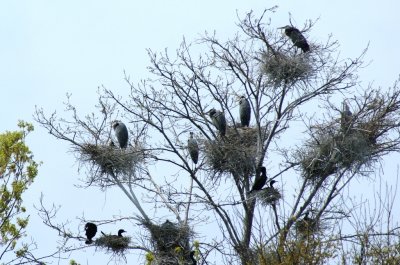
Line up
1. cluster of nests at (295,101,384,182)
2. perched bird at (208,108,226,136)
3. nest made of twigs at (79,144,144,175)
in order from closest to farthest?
cluster of nests at (295,101,384,182) < nest made of twigs at (79,144,144,175) < perched bird at (208,108,226,136)

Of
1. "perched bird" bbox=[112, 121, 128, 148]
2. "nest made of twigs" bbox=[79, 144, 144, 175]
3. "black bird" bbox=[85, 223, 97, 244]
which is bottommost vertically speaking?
"black bird" bbox=[85, 223, 97, 244]

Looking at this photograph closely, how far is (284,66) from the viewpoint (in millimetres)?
18734

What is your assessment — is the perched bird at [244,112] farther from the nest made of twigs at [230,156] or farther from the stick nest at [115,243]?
the stick nest at [115,243]

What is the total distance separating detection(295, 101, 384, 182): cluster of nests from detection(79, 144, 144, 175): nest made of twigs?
289cm

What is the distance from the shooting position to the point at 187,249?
19172 mm

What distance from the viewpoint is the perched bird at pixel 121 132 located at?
20.9m

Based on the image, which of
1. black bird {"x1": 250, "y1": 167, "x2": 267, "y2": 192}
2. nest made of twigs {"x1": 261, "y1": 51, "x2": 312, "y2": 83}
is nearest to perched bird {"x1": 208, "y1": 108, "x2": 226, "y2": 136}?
black bird {"x1": 250, "y1": 167, "x2": 267, "y2": 192}

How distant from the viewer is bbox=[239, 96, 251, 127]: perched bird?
824 inches

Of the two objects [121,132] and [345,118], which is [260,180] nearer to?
[345,118]

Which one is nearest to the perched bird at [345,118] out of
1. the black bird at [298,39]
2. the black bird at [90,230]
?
the black bird at [298,39]

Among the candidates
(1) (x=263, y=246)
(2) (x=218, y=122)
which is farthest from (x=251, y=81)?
(1) (x=263, y=246)

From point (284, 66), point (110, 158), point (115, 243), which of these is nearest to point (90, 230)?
point (115, 243)

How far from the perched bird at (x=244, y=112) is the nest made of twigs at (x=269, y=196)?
8.38 ft

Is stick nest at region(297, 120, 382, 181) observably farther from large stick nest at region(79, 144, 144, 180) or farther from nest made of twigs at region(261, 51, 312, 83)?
large stick nest at region(79, 144, 144, 180)
